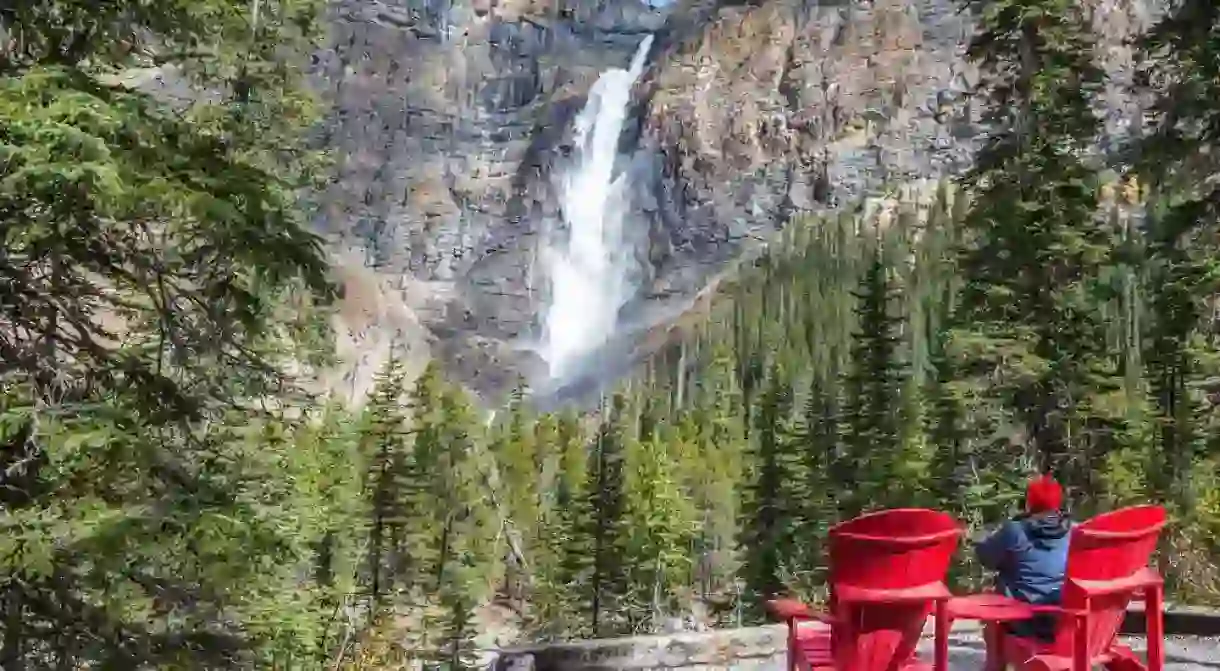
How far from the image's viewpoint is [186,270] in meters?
6.02

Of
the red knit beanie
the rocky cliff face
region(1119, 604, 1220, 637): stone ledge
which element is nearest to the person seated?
the red knit beanie

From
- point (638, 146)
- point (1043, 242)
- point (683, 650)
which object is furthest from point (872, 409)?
point (638, 146)

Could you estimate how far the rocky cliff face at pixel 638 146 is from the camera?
154 meters

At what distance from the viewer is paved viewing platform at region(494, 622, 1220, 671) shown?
29.9 feet

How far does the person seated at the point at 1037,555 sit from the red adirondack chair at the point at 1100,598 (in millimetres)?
83

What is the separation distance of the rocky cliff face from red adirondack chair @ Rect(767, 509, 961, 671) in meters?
135

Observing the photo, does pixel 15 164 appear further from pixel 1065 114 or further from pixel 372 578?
pixel 372 578

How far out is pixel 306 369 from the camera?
9.88 metres

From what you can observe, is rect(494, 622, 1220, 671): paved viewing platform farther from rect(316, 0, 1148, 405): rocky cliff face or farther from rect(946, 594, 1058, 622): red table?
rect(316, 0, 1148, 405): rocky cliff face

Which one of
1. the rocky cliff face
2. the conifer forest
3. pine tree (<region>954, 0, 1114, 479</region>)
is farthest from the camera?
the rocky cliff face

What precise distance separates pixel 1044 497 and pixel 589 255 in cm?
15400

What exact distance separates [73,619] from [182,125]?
2713 millimetres

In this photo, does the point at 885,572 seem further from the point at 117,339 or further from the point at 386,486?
the point at 386,486

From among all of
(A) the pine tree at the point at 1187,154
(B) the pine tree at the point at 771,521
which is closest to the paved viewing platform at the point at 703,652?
(A) the pine tree at the point at 1187,154
